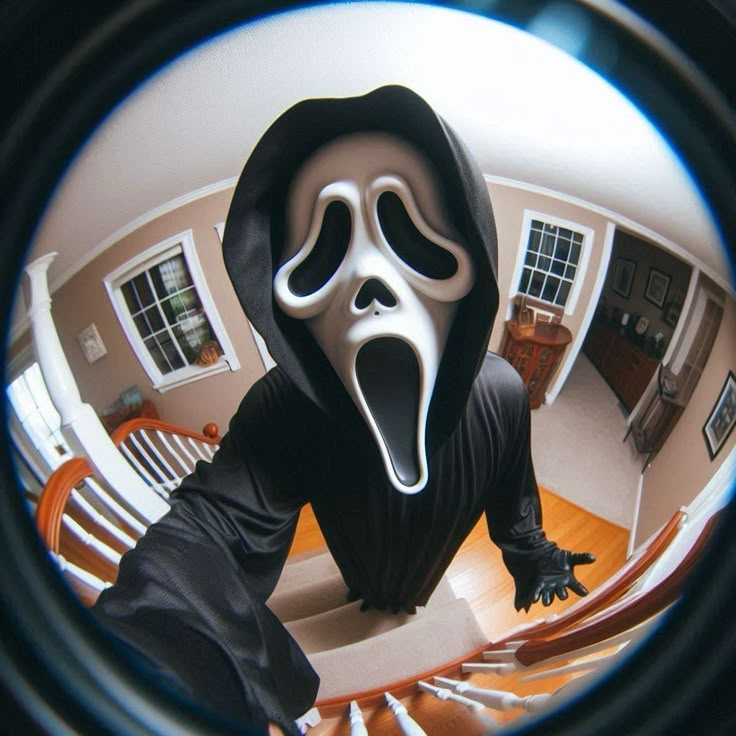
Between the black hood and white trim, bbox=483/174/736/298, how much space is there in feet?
0.09

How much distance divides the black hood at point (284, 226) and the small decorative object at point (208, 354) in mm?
48

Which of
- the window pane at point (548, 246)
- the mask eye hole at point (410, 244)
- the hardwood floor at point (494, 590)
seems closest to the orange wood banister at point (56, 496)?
the hardwood floor at point (494, 590)

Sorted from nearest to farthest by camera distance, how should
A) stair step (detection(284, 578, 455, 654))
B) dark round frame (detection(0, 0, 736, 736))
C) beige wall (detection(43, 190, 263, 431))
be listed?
dark round frame (detection(0, 0, 736, 736)), beige wall (detection(43, 190, 263, 431)), stair step (detection(284, 578, 455, 654))

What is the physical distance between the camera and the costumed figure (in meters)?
0.32

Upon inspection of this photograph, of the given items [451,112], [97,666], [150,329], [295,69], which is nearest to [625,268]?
[451,112]

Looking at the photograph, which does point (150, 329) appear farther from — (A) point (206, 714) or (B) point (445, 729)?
(B) point (445, 729)

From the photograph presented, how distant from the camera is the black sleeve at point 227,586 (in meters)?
0.35

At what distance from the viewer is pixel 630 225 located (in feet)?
1.05

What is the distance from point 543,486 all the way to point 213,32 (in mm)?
462

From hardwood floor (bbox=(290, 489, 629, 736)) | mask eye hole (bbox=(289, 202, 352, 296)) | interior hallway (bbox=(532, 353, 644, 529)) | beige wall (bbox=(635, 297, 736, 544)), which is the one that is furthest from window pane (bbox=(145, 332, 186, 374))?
beige wall (bbox=(635, 297, 736, 544))

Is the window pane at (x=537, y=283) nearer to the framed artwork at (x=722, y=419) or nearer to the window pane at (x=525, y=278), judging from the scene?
the window pane at (x=525, y=278)

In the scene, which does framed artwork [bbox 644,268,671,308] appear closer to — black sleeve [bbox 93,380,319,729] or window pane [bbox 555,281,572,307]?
window pane [bbox 555,281,572,307]

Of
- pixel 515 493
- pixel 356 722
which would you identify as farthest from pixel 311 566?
pixel 515 493

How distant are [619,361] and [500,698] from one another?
318 mm
